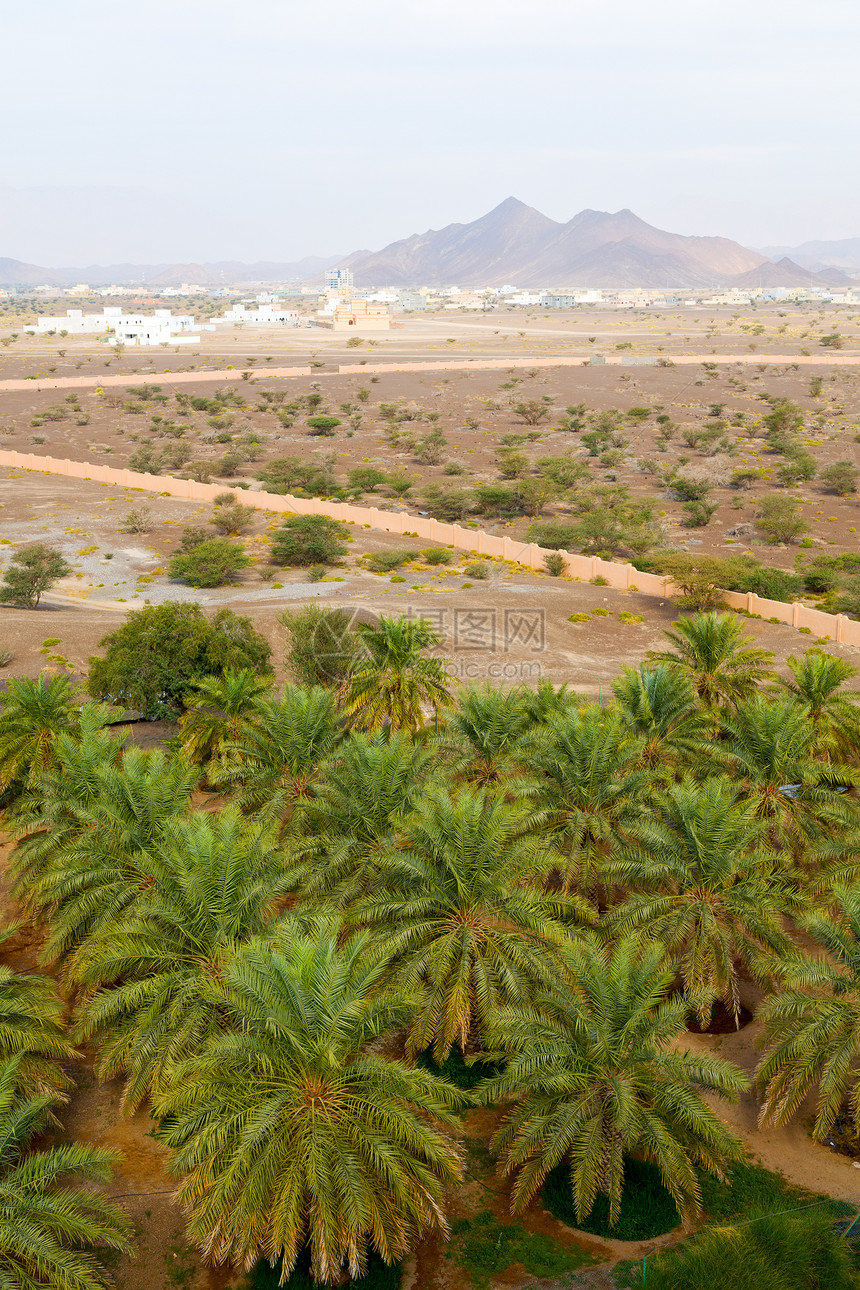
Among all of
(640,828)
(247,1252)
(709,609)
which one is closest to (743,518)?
(709,609)

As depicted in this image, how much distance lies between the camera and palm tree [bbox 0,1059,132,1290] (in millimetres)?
10414

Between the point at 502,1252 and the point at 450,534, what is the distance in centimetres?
4112

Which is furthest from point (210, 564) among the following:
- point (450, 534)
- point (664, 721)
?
point (664, 721)

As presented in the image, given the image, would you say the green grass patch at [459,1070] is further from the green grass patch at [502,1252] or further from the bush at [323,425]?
the bush at [323,425]

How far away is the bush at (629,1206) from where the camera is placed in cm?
1299

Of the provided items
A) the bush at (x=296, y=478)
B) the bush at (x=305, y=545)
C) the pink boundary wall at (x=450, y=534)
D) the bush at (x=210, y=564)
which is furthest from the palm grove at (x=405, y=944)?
the bush at (x=296, y=478)

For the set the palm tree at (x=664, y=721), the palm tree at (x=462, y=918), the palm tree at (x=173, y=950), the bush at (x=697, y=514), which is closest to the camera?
the palm tree at (x=173, y=950)

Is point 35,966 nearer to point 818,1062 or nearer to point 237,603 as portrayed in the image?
point 818,1062

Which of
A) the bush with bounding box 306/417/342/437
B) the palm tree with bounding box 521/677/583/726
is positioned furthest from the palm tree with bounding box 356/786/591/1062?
the bush with bounding box 306/417/342/437

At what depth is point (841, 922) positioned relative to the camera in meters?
16.3

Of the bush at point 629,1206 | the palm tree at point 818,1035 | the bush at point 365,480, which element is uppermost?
the palm tree at point 818,1035

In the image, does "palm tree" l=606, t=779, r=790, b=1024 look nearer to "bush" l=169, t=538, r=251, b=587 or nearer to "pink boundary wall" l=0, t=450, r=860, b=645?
"pink boundary wall" l=0, t=450, r=860, b=645

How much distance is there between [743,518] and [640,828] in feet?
Answer: 148

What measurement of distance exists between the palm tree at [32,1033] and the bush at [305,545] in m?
34.7
